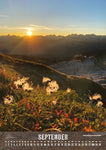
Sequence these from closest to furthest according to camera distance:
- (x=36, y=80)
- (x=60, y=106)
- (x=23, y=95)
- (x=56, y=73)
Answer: (x=60, y=106) → (x=23, y=95) → (x=36, y=80) → (x=56, y=73)

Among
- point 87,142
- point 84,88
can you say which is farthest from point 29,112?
point 84,88

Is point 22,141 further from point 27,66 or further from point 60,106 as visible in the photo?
point 27,66

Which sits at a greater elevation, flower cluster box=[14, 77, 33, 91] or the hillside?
flower cluster box=[14, 77, 33, 91]

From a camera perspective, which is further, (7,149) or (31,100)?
(31,100)

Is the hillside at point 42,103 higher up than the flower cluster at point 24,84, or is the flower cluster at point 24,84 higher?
the flower cluster at point 24,84

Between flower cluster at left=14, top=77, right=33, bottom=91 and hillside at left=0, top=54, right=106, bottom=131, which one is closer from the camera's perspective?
hillside at left=0, top=54, right=106, bottom=131

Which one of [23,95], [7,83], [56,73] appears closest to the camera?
[23,95]

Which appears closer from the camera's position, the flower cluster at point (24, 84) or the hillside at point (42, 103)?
the hillside at point (42, 103)

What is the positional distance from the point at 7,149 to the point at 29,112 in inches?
71.4

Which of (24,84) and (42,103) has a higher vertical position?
(24,84)

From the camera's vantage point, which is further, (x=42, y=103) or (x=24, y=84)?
(x=24, y=84)

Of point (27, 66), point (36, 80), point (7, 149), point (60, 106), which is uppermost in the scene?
point (27, 66)

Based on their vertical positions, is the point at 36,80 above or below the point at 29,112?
above

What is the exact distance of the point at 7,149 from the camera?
4.03 metres
